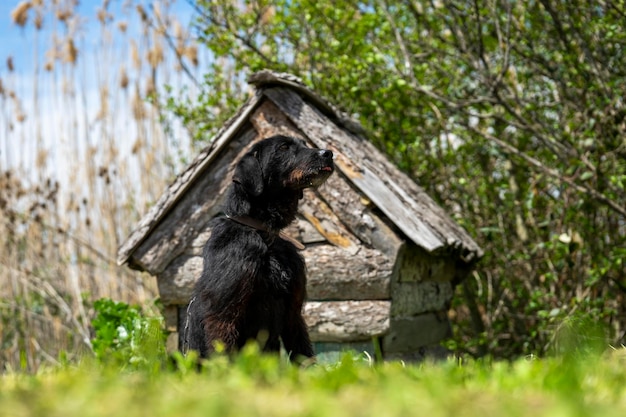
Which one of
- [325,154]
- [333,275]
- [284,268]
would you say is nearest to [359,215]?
[333,275]

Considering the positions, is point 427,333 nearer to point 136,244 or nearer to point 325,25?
point 136,244

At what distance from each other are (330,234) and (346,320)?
0.71 m

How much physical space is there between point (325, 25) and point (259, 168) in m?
4.84

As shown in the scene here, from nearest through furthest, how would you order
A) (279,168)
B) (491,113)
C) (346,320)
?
(279,168) → (346,320) → (491,113)

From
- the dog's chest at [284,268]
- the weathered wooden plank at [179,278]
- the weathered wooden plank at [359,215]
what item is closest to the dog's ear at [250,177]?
the dog's chest at [284,268]

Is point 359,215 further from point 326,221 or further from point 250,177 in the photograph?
point 250,177

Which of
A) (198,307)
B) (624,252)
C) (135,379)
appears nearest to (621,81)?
(624,252)

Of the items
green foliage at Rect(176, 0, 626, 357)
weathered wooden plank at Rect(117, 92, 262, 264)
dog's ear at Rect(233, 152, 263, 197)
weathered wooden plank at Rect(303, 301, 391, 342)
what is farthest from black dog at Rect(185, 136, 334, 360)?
green foliage at Rect(176, 0, 626, 357)

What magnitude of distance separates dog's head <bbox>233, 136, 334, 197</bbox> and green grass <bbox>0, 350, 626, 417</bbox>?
7.36ft

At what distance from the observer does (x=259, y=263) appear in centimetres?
407

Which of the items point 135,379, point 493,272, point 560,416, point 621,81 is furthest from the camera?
point 493,272

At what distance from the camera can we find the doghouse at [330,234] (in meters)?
5.87

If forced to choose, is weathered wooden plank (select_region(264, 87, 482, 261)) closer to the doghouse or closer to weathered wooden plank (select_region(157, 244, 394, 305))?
the doghouse

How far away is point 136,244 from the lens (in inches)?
242
